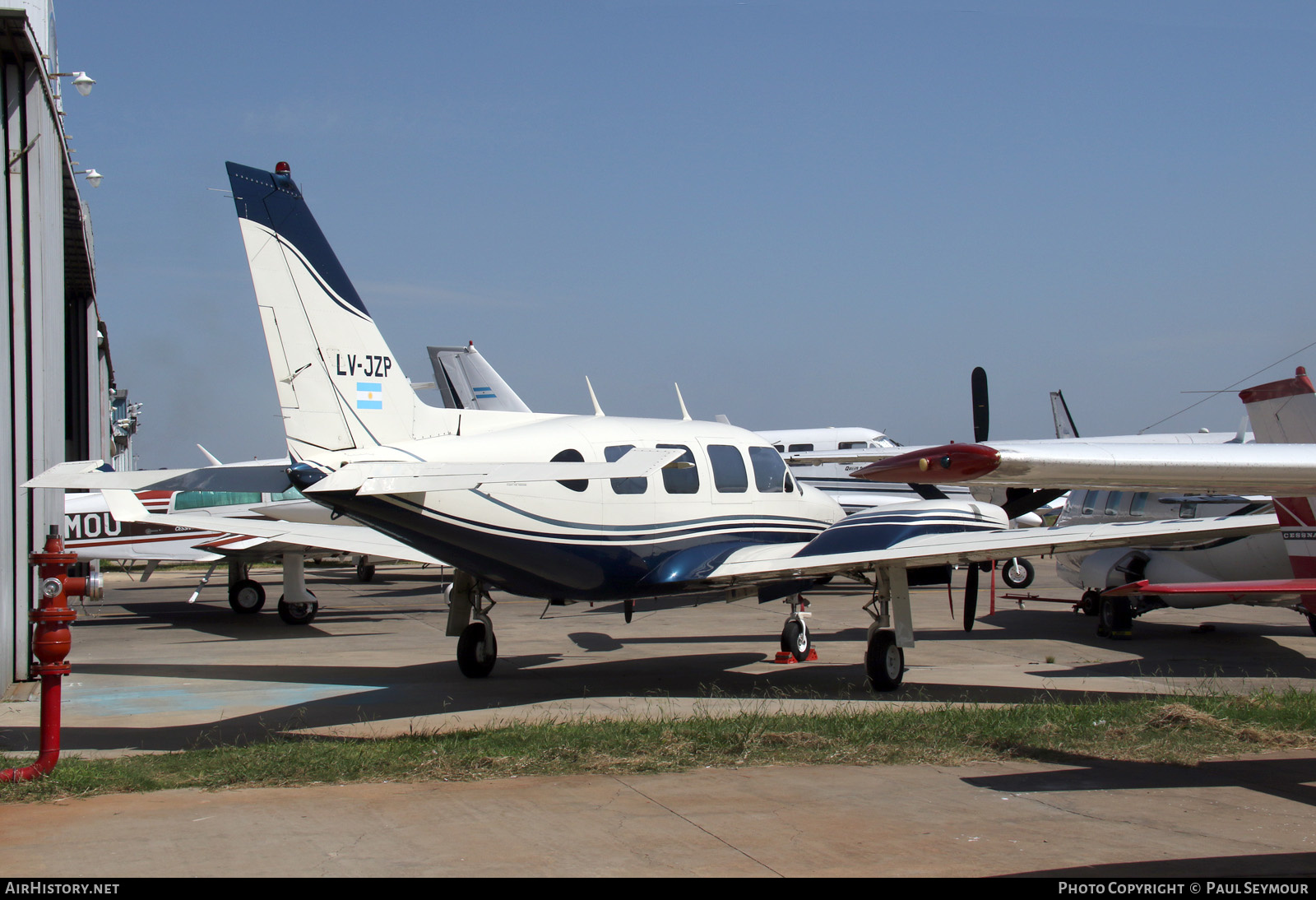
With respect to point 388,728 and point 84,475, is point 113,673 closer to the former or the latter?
point 388,728

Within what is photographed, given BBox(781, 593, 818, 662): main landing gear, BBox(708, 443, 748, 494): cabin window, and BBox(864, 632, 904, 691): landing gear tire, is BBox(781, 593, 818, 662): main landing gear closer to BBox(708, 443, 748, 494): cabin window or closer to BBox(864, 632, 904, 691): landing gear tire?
BBox(708, 443, 748, 494): cabin window

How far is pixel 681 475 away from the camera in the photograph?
1030 cm

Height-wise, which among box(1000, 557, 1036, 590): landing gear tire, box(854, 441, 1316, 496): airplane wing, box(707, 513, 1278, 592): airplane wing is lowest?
box(1000, 557, 1036, 590): landing gear tire

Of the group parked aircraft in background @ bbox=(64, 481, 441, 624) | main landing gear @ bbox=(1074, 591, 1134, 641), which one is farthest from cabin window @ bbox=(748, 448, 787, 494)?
parked aircraft in background @ bbox=(64, 481, 441, 624)

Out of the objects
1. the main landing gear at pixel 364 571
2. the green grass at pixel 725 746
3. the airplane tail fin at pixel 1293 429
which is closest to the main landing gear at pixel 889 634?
the green grass at pixel 725 746

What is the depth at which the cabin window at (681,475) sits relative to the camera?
400 inches

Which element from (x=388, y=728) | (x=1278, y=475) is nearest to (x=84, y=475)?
(x=388, y=728)

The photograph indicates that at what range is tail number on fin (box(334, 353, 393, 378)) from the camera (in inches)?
358

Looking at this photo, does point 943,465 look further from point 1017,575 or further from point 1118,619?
point 1017,575

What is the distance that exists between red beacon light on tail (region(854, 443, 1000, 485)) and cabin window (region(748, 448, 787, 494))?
761cm

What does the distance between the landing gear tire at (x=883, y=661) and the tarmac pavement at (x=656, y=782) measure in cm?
22

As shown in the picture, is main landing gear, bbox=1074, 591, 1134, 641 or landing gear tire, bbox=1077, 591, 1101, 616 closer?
main landing gear, bbox=1074, 591, 1134, 641

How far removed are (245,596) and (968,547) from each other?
14342 millimetres

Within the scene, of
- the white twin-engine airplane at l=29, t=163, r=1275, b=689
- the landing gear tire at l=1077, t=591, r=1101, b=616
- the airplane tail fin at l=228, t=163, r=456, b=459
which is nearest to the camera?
the white twin-engine airplane at l=29, t=163, r=1275, b=689
